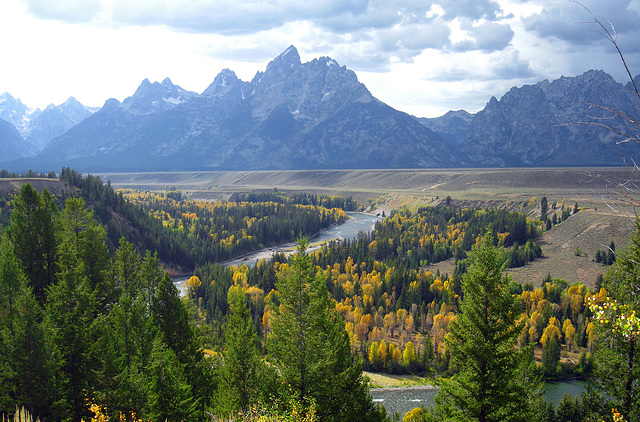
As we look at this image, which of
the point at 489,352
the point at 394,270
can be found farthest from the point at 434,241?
the point at 489,352

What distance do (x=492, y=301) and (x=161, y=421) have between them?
18474 millimetres

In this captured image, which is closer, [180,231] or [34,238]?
[34,238]

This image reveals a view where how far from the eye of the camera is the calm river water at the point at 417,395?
63812 millimetres

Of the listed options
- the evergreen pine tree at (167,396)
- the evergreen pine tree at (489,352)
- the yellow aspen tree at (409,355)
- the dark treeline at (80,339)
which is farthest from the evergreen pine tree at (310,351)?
the yellow aspen tree at (409,355)

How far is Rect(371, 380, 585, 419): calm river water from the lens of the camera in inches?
2512

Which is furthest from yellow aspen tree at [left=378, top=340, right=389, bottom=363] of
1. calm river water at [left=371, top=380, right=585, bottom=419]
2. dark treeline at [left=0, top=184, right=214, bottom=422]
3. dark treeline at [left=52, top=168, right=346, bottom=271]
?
dark treeline at [left=52, top=168, right=346, bottom=271]

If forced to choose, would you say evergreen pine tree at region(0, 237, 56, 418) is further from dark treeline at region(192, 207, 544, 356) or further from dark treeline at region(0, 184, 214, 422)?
dark treeline at region(192, 207, 544, 356)

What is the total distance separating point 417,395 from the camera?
67.8m

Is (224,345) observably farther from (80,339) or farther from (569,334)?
(569,334)

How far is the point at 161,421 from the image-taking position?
2569cm

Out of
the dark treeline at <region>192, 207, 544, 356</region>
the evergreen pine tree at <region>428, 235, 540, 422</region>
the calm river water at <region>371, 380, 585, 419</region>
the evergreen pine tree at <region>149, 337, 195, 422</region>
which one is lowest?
the calm river water at <region>371, 380, 585, 419</region>

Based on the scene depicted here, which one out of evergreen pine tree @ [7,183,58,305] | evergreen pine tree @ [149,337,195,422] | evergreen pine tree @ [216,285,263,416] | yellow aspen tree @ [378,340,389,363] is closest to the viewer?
evergreen pine tree @ [149,337,195,422]

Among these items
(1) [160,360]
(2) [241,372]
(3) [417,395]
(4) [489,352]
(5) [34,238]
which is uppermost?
(5) [34,238]

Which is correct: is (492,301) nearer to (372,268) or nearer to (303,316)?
(303,316)
